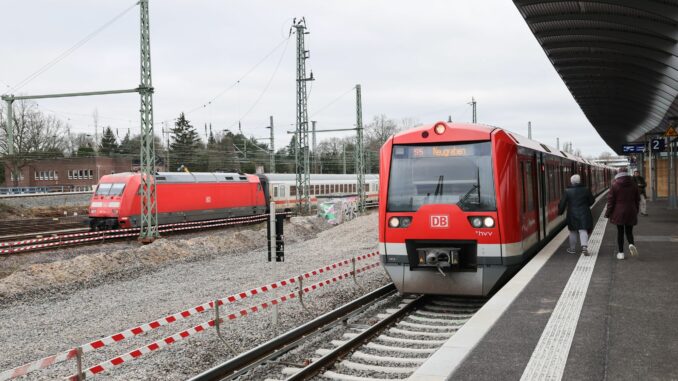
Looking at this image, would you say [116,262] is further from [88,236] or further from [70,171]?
[70,171]

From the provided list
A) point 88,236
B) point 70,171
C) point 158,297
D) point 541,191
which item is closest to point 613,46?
point 541,191

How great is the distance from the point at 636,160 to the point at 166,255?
37622 millimetres

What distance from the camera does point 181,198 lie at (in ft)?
94.2

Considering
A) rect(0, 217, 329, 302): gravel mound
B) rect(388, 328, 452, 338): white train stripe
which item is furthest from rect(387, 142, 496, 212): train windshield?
rect(0, 217, 329, 302): gravel mound

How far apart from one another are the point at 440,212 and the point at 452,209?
0.19 metres

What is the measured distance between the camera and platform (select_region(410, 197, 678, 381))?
5.09m

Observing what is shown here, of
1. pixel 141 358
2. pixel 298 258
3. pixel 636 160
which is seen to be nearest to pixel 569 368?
pixel 141 358

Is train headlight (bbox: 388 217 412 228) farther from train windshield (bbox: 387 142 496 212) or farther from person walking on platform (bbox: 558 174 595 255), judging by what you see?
person walking on platform (bbox: 558 174 595 255)

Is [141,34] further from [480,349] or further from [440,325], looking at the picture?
[480,349]

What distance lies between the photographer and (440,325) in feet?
30.1

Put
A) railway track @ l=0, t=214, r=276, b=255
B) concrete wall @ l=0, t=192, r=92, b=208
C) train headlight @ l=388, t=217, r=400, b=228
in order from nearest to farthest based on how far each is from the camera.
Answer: train headlight @ l=388, t=217, r=400, b=228, railway track @ l=0, t=214, r=276, b=255, concrete wall @ l=0, t=192, r=92, b=208

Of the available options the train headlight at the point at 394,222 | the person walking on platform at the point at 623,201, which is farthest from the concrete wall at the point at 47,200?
the person walking on platform at the point at 623,201

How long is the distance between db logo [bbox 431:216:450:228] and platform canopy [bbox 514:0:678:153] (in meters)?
5.04

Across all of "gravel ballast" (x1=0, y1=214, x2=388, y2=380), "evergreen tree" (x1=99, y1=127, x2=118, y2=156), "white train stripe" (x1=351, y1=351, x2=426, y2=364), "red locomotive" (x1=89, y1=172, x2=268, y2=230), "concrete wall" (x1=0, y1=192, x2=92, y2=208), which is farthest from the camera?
"evergreen tree" (x1=99, y1=127, x2=118, y2=156)
